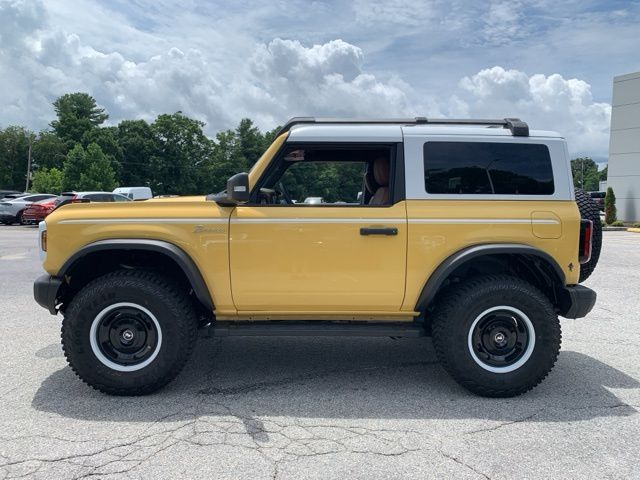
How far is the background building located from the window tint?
2744cm

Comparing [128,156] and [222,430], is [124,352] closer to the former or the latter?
[222,430]

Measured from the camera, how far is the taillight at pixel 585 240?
4.02 metres

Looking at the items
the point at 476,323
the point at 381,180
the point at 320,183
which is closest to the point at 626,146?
the point at 381,180

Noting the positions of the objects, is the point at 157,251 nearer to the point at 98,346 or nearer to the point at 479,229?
the point at 98,346

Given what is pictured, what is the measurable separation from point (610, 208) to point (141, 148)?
58110mm

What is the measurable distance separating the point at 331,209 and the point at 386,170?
73cm

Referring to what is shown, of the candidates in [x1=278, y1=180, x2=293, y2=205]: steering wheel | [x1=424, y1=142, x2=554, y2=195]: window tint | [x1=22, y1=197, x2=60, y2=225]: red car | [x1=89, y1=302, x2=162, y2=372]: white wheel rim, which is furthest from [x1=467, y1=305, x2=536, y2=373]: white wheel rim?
[x1=22, y1=197, x2=60, y2=225]: red car

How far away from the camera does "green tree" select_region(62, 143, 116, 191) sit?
4494cm

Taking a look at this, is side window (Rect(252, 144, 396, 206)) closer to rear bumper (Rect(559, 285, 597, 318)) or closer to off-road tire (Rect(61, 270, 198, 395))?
off-road tire (Rect(61, 270, 198, 395))

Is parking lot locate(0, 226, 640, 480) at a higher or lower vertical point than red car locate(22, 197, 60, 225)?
lower

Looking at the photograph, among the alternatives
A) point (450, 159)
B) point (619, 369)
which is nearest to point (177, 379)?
point (450, 159)

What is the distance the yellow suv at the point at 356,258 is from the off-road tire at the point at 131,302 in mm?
10

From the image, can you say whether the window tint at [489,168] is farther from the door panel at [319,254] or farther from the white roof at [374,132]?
the door panel at [319,254]

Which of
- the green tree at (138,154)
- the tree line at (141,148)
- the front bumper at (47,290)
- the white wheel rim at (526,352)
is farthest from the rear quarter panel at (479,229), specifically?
the green tree at (138,154)
